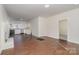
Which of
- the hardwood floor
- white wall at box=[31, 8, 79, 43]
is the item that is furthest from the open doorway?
the hardwood floor

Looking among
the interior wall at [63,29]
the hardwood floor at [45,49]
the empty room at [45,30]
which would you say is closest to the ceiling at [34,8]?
the empty room at [45,30]

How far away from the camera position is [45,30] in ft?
22.6

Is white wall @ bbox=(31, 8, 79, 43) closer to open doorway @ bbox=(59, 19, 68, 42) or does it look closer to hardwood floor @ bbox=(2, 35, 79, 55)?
open doorway @ bbox=(59, 19, 68, 42)

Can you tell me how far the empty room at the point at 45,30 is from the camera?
3162 millimetres

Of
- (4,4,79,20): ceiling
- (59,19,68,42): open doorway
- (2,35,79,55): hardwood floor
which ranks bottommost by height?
(2,35,79,55): hardwood floor

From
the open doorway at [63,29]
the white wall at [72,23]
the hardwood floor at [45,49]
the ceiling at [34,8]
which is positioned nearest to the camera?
the hardwood floor at [45,49]

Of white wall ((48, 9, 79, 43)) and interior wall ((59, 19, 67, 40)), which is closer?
white wall ((48, 9, 79, 43))

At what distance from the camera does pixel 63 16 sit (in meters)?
5.20

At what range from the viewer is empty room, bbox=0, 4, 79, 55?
3.16 m

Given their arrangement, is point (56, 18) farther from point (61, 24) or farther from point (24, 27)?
point (24, 27)

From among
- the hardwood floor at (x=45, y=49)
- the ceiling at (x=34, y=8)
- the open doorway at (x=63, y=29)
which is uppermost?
the ceiling at (x=34, y=8)

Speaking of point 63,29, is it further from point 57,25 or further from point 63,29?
point 57,25

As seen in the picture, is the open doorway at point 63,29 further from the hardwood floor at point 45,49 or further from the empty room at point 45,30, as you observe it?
the hardwood floor at point 45,49

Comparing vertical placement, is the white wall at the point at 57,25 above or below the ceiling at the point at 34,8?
below
